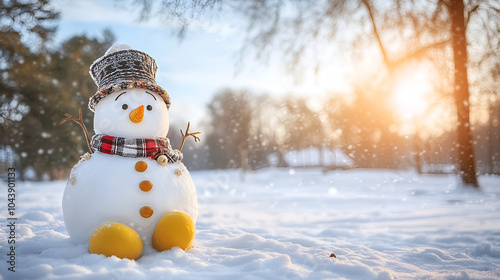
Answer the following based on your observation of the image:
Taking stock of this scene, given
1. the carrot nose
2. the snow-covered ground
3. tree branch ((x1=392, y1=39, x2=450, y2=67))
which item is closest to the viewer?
the snow-covered ground

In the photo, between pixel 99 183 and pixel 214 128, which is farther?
pixel 214 128

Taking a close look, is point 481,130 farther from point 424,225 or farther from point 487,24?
point 424,225

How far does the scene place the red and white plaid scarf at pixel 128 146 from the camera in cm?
262

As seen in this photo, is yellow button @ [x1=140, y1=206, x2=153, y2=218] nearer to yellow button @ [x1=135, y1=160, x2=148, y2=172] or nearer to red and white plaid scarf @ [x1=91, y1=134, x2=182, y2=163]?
yellow button @ [x1=135, y1=160, x2=148, y2=172]

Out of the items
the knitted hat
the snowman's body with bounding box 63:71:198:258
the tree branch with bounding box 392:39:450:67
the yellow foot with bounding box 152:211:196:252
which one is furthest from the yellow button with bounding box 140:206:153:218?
the tree branch with bounding box 392:39:450:67

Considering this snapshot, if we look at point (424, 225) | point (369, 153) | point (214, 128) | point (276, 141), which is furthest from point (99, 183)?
point (214, 128)

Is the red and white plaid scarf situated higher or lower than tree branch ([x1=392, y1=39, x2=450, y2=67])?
lower

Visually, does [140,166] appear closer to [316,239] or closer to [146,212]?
[146,212]

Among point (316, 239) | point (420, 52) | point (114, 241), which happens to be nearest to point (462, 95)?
point (420, 52)

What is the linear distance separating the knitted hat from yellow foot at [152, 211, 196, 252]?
1.01m

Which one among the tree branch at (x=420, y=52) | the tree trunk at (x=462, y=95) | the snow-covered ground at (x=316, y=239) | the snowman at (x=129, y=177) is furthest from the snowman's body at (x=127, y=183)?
the tree branch at (x=420, y=52)

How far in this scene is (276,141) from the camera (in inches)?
442

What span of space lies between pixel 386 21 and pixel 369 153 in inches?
117

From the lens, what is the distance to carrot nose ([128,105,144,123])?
2.58 meters
